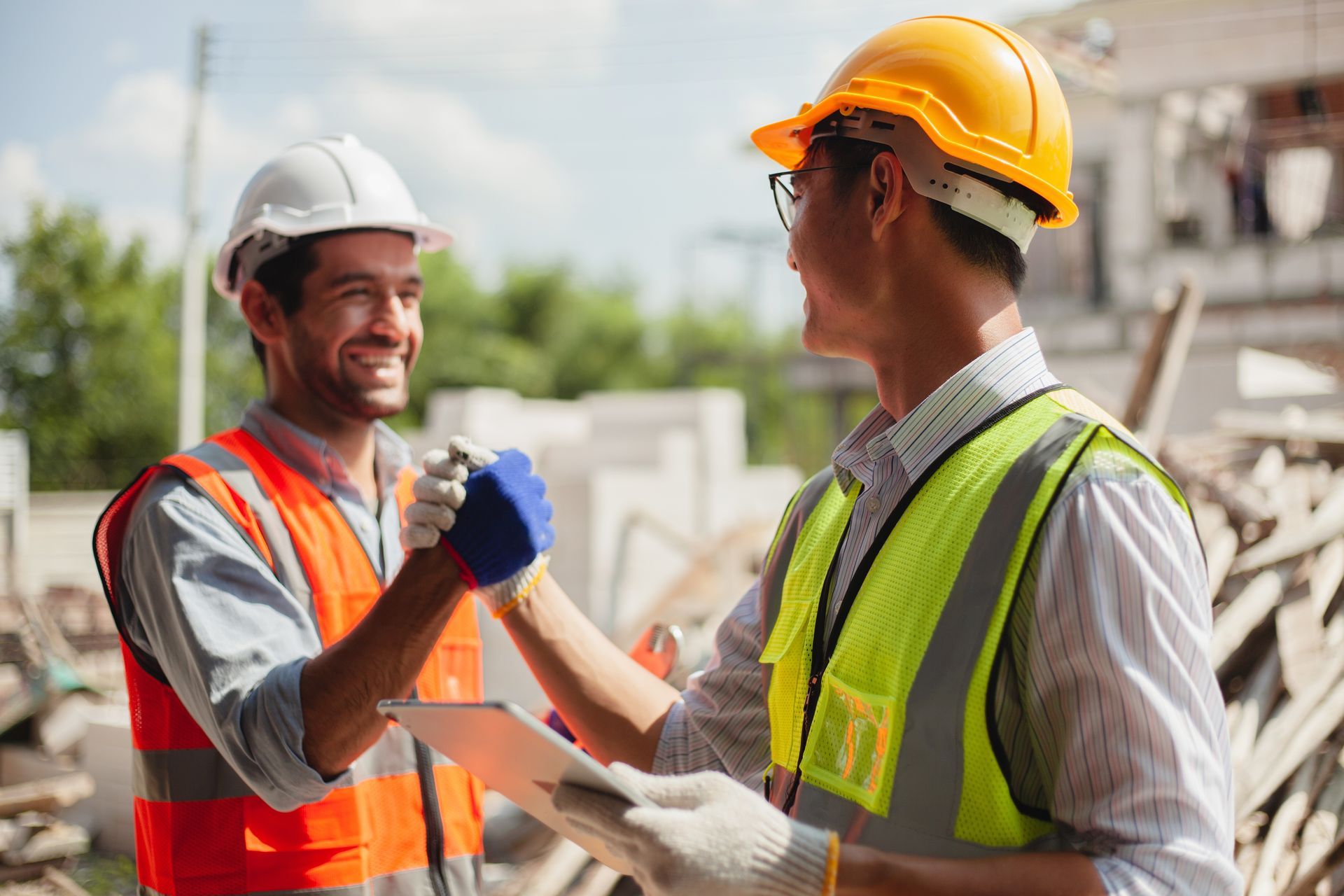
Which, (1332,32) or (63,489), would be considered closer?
(1332,32)

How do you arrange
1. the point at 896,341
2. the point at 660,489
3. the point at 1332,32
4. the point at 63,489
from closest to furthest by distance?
the point at 896,341 → the point at 1332,32 → the point at 660,489 → the point at 63,489

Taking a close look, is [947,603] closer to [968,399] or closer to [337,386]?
[968,399]

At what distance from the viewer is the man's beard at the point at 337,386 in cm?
284

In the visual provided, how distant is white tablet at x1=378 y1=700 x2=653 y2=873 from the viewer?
1392 millimetres

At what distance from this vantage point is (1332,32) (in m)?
13.3

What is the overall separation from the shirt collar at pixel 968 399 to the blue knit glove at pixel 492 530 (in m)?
0.79

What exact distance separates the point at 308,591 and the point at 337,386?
1.88ft

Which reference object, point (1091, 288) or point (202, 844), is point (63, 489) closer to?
point (1091, 288)

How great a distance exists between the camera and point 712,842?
53.7 inches

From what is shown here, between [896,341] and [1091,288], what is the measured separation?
15.1 metres

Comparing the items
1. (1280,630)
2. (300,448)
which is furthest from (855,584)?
(1280,630)

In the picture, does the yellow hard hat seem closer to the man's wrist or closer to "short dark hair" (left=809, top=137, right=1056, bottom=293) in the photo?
"short dark hair" (left=809, top=137, right=1056, bottom=293)

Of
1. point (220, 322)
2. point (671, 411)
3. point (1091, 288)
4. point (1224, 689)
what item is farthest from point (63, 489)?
point (1224, 689)

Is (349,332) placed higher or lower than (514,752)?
higher
